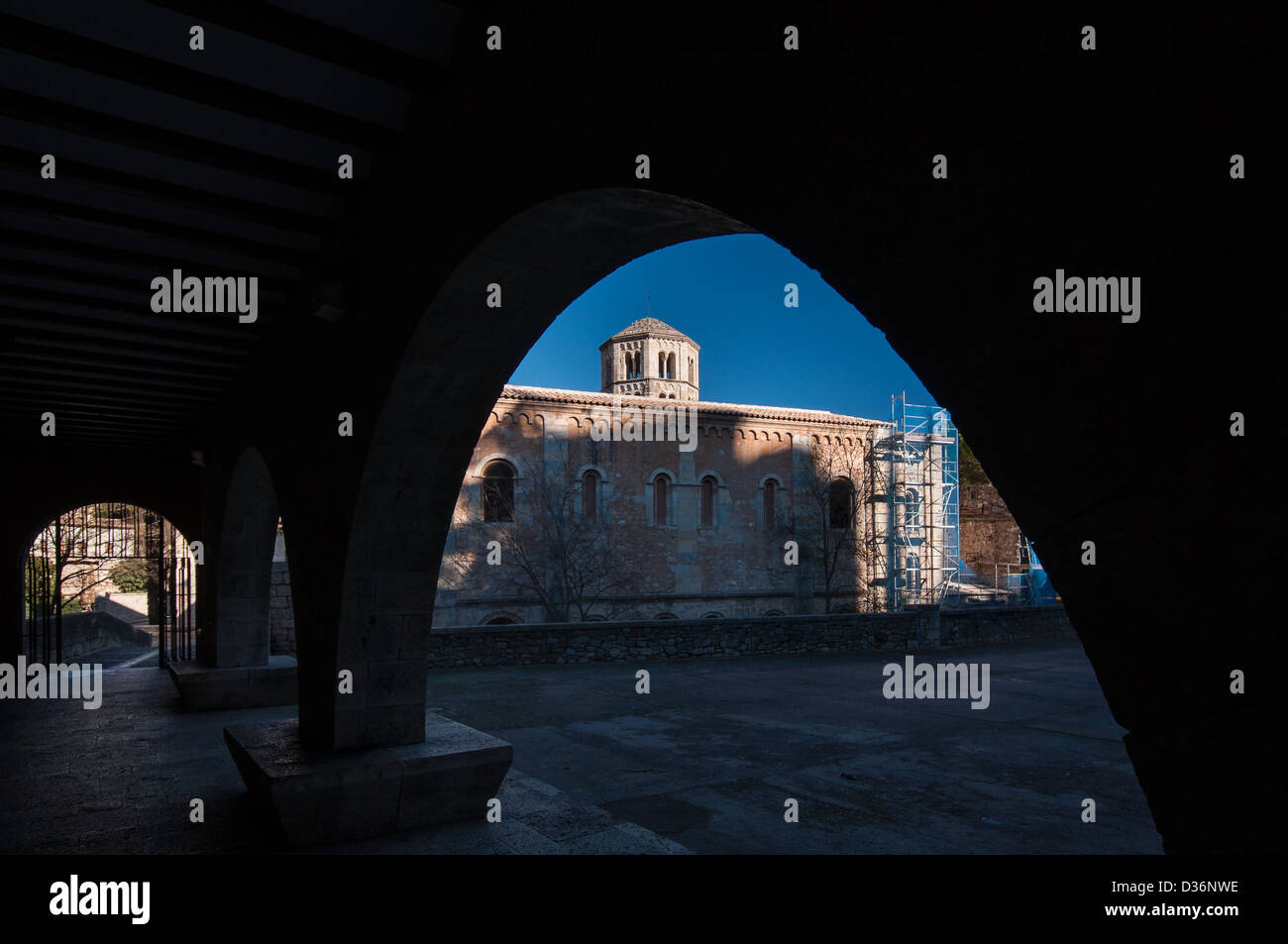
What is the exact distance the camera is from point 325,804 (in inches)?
164

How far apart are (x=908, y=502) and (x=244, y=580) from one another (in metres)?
25.2

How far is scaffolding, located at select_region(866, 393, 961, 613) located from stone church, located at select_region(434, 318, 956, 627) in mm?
101

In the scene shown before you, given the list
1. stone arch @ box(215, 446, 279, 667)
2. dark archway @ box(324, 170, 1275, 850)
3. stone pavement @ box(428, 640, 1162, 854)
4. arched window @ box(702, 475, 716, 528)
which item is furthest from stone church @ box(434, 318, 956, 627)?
dark archway @ box(324, 170, 1275, 850)

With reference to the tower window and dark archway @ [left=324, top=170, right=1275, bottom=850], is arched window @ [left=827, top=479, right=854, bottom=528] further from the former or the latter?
dark archway @ [left=324, top=170, right=1275, bottom=850]

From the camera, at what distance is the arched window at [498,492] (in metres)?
25.3

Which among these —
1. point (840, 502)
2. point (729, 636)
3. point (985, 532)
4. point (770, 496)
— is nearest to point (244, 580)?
point (729, 636)

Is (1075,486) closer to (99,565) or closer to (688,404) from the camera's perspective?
(99,565)

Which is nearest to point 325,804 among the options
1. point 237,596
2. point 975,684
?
point 237,596

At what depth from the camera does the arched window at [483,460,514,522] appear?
25297 millimetres

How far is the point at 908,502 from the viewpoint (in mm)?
30328

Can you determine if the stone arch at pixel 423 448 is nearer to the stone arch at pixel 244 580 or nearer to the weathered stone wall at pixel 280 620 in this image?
the stone arch at pixel 244 580

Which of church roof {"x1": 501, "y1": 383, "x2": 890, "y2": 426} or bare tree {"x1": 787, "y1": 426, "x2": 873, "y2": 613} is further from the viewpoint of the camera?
bare tree {"x1": 787, "y1": 426, "x2": 873, "y2": 613}

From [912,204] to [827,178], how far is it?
0.79ft
